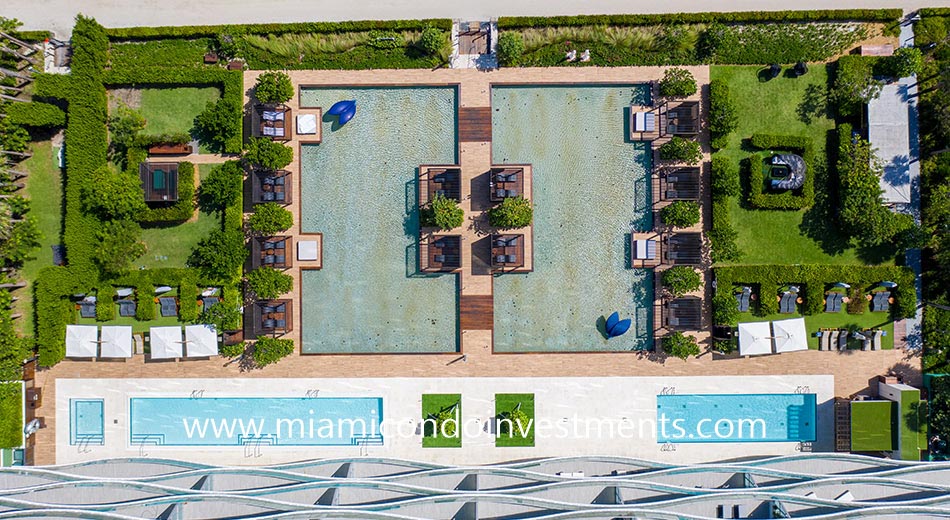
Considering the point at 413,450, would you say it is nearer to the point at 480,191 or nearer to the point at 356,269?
the point at 356,269

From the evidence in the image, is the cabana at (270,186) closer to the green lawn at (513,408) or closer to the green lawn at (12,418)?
the green lawn at (513,408)

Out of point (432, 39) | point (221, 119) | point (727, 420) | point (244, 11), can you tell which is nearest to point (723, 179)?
point (727, 420)

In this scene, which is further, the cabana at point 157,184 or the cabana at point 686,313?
the cabana at point 157,184

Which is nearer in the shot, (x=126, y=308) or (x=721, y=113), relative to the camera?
(x=721, y=113)

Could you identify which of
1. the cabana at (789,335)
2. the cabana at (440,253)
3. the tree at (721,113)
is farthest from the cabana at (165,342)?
the cabana at (789,335)

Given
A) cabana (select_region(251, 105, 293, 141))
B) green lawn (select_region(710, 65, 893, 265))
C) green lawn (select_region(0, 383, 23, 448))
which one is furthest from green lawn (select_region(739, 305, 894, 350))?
green lawn (select_region(0, 383, 23, 448))

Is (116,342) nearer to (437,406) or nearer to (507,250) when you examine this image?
(437,406)
